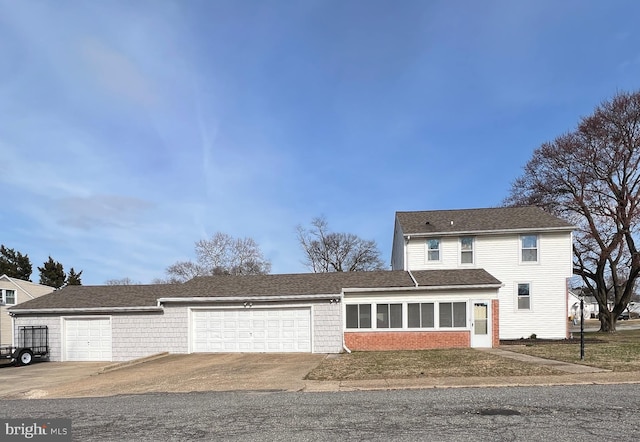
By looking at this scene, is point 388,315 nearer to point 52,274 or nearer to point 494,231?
point 494,231

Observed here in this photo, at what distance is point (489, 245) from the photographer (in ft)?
78.0

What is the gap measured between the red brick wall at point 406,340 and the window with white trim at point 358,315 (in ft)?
1.33

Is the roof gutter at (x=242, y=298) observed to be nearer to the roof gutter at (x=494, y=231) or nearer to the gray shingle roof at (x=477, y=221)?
the roof gutter at (x=494, y=231)

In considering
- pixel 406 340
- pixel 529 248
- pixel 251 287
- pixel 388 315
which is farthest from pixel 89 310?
pixel 529 248

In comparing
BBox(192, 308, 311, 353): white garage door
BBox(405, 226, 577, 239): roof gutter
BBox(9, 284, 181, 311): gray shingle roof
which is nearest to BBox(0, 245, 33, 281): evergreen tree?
BBox(9, 284, 181, 311): gray shingle roof

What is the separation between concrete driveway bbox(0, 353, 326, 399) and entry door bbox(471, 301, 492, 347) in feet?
23.6

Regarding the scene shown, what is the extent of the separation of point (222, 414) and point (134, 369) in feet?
30.6

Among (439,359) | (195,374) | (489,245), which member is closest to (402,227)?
(489,245)

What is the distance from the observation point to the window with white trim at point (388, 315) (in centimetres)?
1944

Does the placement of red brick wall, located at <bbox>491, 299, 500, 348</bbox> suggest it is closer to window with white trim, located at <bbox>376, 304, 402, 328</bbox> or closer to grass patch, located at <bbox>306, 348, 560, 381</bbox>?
grass patch, located at <bbox>306, 348, 560, 381</bbox>

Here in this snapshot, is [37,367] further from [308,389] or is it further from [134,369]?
[308,389]

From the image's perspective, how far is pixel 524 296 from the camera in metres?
23.2

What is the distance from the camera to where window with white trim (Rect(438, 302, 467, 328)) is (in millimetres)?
19172

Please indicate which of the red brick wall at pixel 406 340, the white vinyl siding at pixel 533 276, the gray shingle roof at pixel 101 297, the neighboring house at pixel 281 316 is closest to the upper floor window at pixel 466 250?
the white vinyl siding at pixel 533 276
